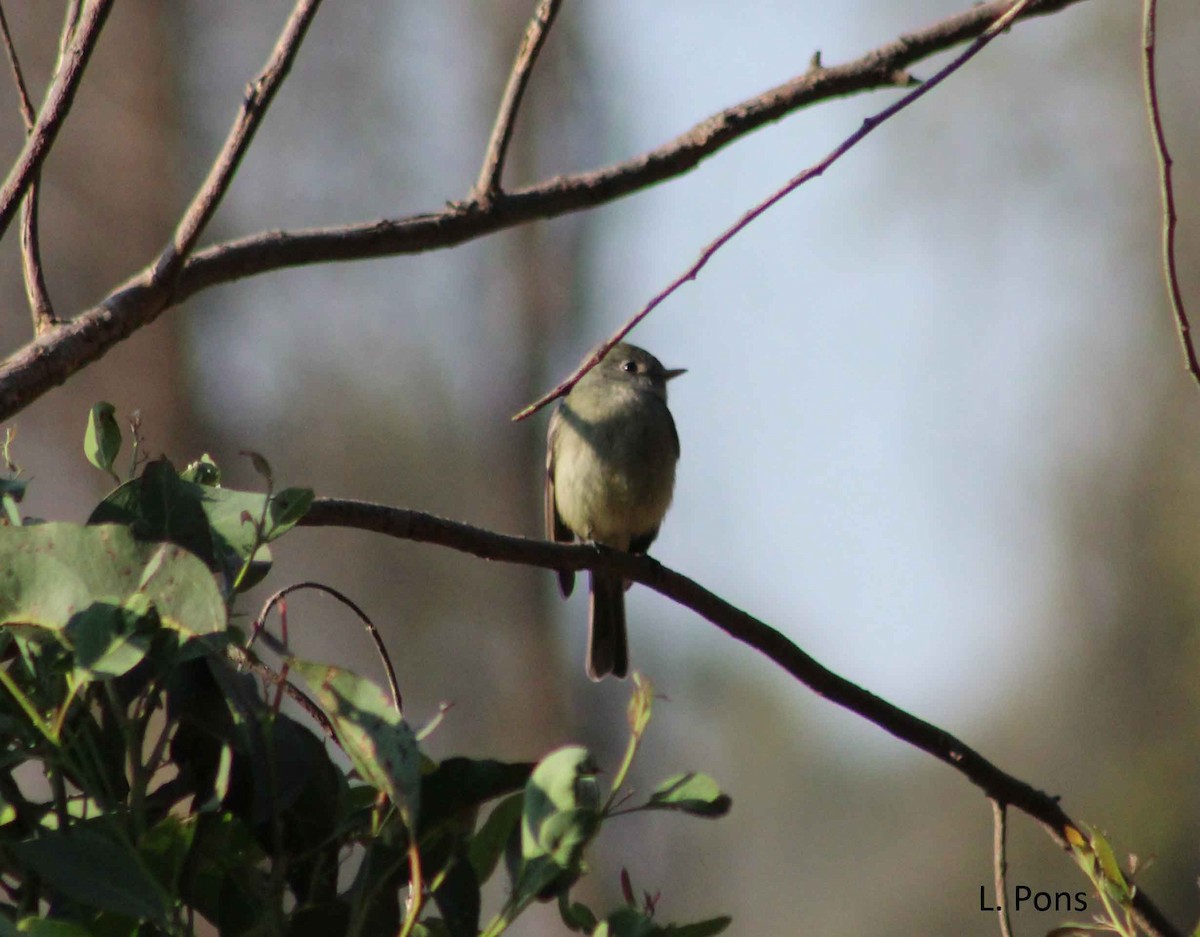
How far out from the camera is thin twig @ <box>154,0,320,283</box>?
180 centimetres

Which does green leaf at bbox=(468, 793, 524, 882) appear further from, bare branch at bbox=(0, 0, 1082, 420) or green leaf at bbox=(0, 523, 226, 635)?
bare branch at bbox=(0, 0, 1082, 420)

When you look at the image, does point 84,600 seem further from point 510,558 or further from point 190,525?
point 510,558

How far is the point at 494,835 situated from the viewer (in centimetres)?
140

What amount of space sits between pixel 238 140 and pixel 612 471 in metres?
4.06

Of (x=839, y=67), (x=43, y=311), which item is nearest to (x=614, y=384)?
(x=839, y=67)

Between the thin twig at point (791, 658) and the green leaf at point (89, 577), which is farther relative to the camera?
the thin twig at point (791, 658)

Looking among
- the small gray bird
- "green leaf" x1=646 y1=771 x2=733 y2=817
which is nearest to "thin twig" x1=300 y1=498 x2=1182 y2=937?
"green leaf" x1=646 y1=771 x2=733 y2=817

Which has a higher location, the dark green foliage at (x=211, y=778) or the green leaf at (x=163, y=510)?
the green leaf at (x=163, y=510)

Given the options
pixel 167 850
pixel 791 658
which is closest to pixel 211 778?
pixel 167 850

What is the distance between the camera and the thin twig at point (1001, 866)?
6.73 ft

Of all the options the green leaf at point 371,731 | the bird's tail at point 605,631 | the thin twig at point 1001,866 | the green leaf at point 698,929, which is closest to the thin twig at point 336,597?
the green leaf at point 371,731

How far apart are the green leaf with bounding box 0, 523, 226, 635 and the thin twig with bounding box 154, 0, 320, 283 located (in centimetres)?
60

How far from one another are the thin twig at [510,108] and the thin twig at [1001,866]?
124 centimetres

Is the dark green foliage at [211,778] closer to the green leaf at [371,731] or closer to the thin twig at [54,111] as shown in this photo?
the green leaf at [371,731]
